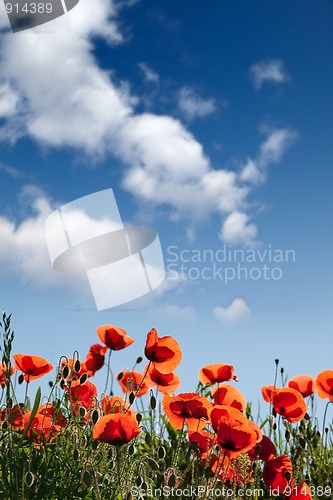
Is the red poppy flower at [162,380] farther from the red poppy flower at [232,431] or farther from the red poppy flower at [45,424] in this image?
the red poppy flower at [232,431]

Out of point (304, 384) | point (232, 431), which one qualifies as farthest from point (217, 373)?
point (304, 384)

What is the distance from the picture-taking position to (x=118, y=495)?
2684mm

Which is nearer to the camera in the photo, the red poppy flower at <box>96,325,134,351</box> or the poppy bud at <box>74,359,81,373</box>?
the poppy bud at <box>74,359,81,373</box>

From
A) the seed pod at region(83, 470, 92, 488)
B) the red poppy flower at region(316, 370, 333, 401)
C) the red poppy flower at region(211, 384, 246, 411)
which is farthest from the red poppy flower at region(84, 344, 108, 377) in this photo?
→ the seed pod at region(83, 470, 92, 488)

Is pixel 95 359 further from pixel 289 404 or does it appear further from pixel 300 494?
pixel 300 494

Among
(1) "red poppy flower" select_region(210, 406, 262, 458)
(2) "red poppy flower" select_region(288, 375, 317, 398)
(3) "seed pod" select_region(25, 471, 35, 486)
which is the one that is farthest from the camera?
(2) "red poppy flower" select_region(288, 375, 317, 398)

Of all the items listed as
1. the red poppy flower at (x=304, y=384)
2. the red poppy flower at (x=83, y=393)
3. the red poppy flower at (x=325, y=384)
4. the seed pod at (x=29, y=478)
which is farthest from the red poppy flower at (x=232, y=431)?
the red poppy flower at (x=304, y=384)

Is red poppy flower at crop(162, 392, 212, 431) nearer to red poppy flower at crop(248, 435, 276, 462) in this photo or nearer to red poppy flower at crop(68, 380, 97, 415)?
red poppy flower at crop(248, 435, 276, 462)

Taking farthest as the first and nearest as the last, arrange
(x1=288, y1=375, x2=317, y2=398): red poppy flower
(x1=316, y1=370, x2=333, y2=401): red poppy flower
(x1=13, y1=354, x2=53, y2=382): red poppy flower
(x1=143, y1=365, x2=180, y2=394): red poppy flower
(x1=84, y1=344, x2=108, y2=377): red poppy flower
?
(x1=288, y1=375, x2=317, y2=398): red poppy flower
(x1=84, y1=344, x2=108, y2=377): red poppy flower
(x1=316, y1=370, x2=333, y2=401): red poppy flower
(x1=143, y1=365, x2=180, y2=394): red poppy flower
(x1=13, y1=354, x2=53, y2=382): red poppy flower

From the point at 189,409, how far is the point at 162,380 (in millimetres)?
780

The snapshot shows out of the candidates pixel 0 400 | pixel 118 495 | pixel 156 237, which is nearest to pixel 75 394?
pixel 0 400

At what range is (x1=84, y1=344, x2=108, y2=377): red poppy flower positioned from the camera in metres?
3.79

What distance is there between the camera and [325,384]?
3.60m

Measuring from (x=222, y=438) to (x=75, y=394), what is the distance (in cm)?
102
